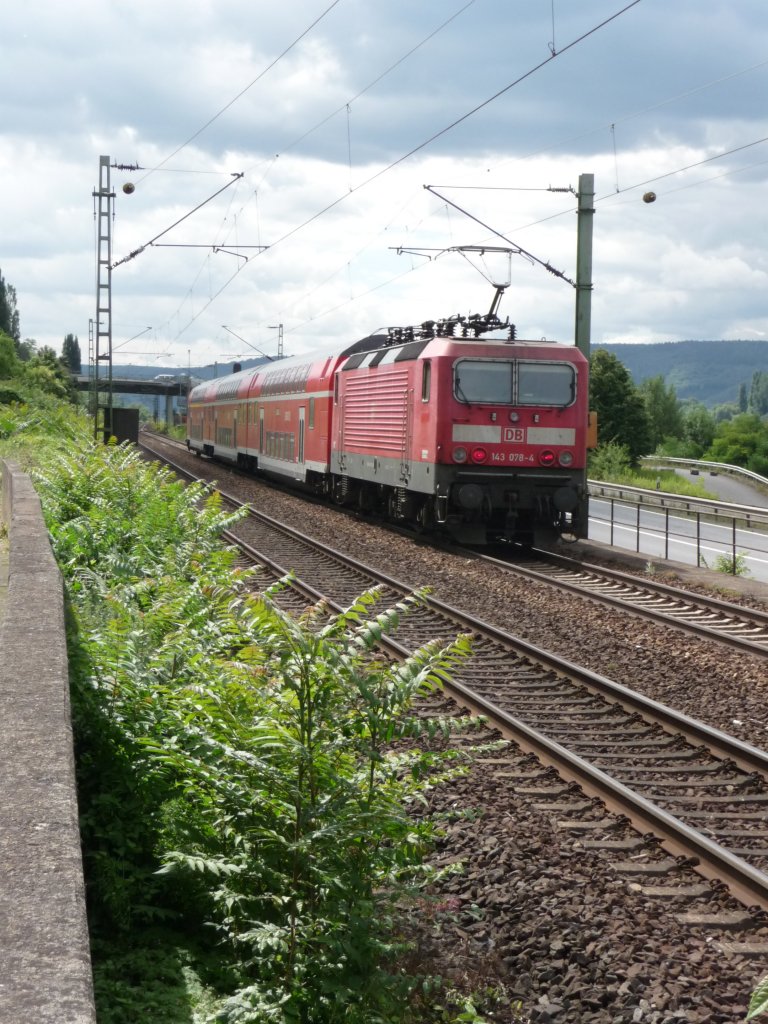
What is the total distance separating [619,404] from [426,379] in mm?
68812

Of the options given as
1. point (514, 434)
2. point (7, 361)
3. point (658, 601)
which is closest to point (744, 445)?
point (7, 361)

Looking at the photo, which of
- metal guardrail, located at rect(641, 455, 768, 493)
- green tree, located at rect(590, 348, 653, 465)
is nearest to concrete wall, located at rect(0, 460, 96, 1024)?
metal guardrail, located at rect(641, 455, 768, 493)

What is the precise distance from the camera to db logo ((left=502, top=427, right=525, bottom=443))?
63.1 feet

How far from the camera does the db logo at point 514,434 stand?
19.2 meters

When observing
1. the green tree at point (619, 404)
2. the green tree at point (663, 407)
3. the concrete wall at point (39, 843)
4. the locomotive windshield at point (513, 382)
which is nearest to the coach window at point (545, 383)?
the locomotive windshield at point (513, 382)

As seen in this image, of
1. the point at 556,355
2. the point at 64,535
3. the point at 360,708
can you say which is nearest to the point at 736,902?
the point at 360,708

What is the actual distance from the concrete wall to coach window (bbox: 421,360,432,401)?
13369 millimetres

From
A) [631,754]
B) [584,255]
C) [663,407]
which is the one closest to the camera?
[631,754]

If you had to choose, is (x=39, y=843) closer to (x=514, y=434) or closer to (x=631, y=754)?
(x=631, y=754)

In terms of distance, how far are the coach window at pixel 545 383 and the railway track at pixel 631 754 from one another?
7273 millimetres

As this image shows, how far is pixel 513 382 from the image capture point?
19.2m

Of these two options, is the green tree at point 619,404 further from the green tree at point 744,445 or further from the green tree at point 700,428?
the green tree at point 700,428

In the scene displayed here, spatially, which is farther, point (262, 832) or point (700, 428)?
point (700, 428)

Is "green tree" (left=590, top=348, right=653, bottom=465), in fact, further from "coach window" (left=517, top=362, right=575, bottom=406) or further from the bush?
the bush
